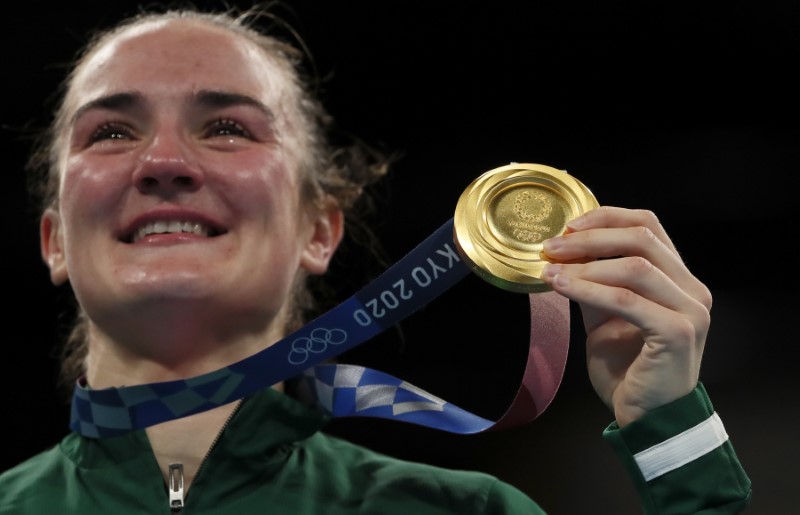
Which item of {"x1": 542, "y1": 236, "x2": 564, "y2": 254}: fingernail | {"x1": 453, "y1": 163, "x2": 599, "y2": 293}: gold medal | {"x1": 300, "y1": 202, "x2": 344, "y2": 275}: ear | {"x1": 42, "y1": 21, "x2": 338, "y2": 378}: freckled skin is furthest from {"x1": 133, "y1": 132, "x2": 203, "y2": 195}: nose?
{"x1": 542, "y1": 236, "x2": 564, "y2": 254}: fingernail

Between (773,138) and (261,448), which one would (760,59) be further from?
(261,448)

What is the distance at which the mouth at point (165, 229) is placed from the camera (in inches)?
77.5

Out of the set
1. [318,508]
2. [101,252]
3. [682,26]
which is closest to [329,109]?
[682,26]

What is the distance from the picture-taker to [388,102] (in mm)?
3555

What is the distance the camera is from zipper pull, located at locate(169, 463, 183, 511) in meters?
1.81

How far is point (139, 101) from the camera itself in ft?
6.79

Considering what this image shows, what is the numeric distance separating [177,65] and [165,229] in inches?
14.2

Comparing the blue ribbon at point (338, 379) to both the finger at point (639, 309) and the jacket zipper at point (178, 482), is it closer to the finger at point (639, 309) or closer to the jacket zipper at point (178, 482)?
the jacket zipper at point (178, 482)

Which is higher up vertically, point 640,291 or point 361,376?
point 361,376

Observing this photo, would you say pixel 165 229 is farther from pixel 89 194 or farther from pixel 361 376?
pixel 361 376

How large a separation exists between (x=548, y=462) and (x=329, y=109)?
4.55 feet

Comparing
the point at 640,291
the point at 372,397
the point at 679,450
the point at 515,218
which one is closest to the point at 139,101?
the point at 372,397

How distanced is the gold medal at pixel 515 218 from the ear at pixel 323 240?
0.76 metres

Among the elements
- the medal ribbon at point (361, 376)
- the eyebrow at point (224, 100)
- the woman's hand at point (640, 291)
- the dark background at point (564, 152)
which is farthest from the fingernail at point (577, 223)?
the dark background at point (564, 152)
